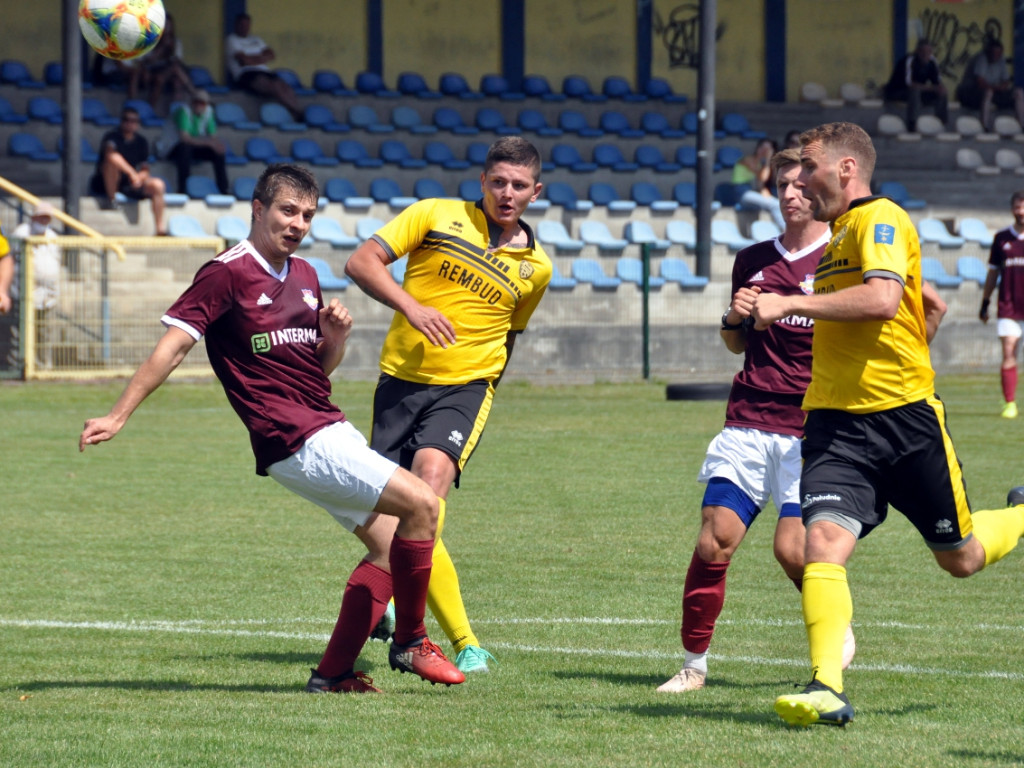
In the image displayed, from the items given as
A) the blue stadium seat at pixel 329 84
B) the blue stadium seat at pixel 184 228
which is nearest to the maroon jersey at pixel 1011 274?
the blue stadium seat at pixel 184 228

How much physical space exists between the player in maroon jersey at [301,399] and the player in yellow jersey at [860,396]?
144cm

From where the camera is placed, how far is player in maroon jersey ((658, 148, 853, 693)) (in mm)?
5816

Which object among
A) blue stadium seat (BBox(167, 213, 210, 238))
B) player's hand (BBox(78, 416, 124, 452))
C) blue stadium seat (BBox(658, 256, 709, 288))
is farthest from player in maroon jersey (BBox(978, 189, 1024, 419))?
player's hand (BBox(78, 416, 124, 452))

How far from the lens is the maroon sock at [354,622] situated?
5.60 m

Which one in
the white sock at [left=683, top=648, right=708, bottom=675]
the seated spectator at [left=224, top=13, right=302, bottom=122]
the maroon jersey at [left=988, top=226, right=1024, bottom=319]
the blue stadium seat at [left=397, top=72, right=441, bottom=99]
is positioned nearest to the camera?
the white sock at [left=683, top=648, right=708, bottom=675]

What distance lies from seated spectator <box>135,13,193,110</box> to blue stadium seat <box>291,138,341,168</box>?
6.34 feet

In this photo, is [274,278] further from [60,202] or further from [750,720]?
[60,202]

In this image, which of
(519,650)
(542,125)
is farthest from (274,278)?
(542,125)

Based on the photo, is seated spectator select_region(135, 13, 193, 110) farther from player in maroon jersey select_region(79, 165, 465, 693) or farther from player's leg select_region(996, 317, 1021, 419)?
player in maroon jersey select_region(79, 165, 465, 693)

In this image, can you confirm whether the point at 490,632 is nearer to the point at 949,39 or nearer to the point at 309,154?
the point at 309,154

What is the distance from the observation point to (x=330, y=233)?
23.0 meters

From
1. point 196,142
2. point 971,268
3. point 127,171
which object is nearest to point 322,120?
point 196,142

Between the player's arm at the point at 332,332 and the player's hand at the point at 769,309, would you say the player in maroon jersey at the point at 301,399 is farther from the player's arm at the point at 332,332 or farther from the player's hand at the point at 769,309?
the player's hand at the point at 769,309

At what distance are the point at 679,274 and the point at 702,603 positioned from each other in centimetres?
1673
